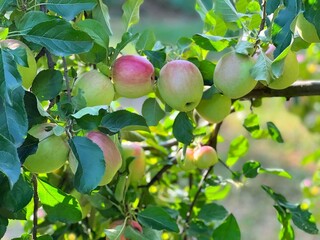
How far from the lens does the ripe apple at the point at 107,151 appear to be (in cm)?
60

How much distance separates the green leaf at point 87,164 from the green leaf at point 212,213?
371 mm

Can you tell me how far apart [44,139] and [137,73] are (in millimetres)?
146

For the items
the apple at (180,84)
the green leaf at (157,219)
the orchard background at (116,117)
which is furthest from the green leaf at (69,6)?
the green leaf at (157,219)

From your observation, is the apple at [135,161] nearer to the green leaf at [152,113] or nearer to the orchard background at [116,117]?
the orchard background at [116,117]

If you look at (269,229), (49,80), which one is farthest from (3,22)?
(269,229)

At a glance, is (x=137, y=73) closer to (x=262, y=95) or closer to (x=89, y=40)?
(x=89, y=40)

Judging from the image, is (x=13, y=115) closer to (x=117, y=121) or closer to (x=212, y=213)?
(x=117, y=121)

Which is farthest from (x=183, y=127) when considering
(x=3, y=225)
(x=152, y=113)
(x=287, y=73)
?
(x=3, y=225)

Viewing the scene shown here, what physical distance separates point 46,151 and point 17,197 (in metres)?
0.05

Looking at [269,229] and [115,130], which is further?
[269,229]

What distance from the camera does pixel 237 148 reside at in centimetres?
103

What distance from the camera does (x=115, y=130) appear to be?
0.61 meters

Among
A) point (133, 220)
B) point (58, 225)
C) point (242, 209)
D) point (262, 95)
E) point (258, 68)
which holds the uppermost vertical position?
point (258, 68)

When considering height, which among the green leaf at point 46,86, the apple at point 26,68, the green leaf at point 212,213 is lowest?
the green leaf at point 212,213
